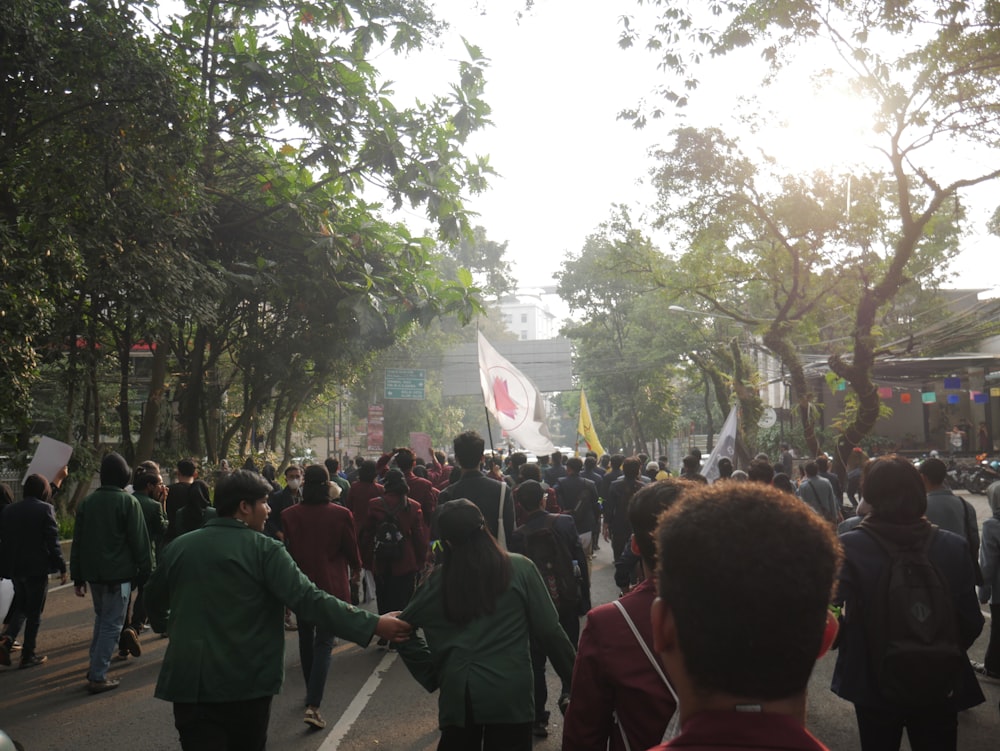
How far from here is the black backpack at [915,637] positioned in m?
3.63

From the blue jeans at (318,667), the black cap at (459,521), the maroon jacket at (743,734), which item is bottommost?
the blue jeans at (318,667)

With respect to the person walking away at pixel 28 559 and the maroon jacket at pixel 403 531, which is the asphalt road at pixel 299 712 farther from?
the maroon jacket at pixel 403 531

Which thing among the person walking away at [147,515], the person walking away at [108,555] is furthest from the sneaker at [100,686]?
the person walking away at [147,515]

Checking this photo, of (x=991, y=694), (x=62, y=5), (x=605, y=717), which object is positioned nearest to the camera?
(x=605, y=717)

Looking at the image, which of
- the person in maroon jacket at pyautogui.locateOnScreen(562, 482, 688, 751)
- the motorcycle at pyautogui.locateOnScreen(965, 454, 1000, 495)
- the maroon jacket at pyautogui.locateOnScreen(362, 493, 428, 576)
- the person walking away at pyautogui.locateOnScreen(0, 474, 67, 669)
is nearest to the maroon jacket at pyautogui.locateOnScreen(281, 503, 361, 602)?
the maroon jacket at pyautogui.locateOnScreen(362, 493, 428, 576)

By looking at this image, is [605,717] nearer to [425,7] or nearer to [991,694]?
[991,694]

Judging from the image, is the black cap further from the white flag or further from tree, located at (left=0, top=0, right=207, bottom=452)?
the white flag

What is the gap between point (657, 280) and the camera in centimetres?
2062

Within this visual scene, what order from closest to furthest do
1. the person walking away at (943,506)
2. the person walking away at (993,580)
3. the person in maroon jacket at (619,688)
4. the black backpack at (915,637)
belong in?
the person in maroon jacket at (619,688) < the black backpack at (915,637) < the person walking away at (943,506) < the person walking away at (993,580)

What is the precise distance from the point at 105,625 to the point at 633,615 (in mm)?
6041

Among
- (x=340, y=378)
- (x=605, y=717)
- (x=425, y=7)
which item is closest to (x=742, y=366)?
(x=340, y=378)

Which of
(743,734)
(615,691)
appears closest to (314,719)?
(615,691)

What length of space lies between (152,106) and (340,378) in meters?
14.4

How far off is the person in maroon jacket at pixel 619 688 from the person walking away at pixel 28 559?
7100 mm
